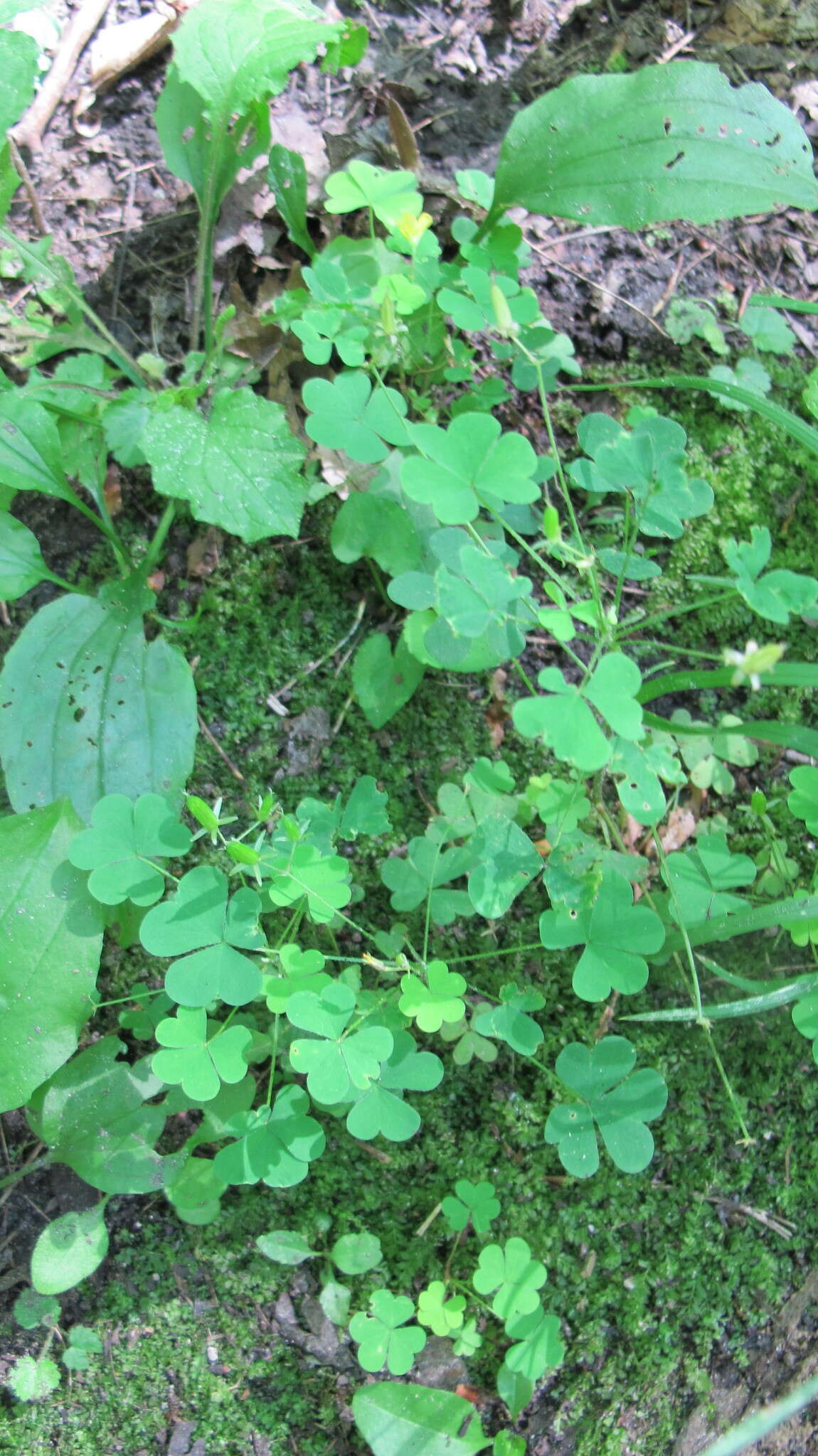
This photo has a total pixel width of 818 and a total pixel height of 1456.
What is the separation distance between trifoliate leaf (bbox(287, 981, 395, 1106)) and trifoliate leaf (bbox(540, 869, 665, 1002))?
0.40 m

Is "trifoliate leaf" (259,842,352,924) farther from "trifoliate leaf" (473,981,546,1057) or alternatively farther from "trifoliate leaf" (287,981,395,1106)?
"trifoliate leaf" (473,981,546,1057)

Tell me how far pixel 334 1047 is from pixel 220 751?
737 mm

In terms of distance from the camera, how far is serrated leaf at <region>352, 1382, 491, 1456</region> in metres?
1.85

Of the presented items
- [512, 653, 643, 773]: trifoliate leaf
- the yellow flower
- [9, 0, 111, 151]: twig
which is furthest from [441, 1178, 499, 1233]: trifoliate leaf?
[9, 0, 111, 151]: twig

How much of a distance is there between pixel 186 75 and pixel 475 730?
1.60m

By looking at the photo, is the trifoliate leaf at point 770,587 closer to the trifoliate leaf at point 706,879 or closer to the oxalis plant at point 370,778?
the oxalis plant at point 370,778

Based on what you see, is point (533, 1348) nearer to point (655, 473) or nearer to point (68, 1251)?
point (68, 1251)

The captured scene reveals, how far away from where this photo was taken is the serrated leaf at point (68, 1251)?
1.87 m

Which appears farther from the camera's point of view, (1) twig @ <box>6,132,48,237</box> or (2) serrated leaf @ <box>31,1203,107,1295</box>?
(1) twig @ <box>6,132,48,237</box>

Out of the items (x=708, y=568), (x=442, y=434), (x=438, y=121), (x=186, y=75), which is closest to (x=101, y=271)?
(x=186, y=75)

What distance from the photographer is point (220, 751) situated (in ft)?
6.85

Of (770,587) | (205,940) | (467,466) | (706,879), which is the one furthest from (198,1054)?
(770,587)

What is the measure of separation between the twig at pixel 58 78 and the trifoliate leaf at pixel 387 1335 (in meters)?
2.86

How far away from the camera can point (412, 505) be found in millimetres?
2014
